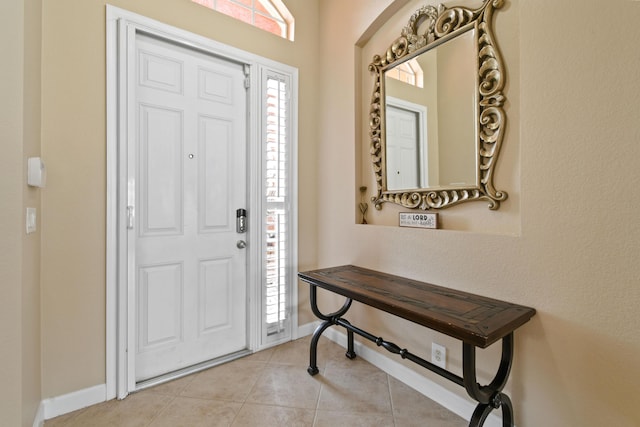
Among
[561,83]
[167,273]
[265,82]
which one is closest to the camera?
[561,83]

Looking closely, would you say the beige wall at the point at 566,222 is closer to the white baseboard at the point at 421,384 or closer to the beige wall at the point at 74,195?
the white baseboard at the point at 421,384

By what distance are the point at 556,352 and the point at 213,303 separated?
2.06 m

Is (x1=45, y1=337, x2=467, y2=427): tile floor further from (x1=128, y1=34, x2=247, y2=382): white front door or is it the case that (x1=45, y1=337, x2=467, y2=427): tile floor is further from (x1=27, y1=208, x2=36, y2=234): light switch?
(x1=27, y1=208, x2=36, y2=234): light switch

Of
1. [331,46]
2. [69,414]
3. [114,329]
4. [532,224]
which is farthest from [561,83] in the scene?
[69,414]

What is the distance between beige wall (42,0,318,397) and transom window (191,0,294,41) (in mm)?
639

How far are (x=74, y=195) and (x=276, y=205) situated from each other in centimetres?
131

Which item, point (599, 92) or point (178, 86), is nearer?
point (599, 92)

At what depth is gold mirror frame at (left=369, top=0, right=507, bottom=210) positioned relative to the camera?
4.83 ft

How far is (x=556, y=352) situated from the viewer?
1.24 m

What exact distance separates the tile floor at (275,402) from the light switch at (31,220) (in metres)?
1.09

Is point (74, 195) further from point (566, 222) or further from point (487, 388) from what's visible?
point (566, 222)

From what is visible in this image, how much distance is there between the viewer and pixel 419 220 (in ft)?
6.05

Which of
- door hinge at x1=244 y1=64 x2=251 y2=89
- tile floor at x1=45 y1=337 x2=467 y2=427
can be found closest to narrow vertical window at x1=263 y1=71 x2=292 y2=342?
door hinge at x1=244 y1=64 x2=251 y2=89

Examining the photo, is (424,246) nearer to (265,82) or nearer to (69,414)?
(265,82)
